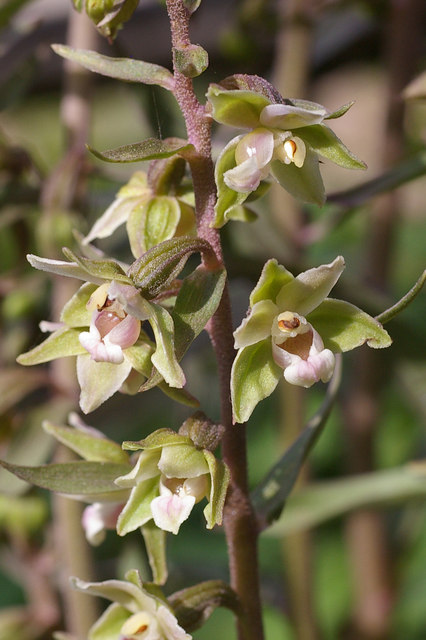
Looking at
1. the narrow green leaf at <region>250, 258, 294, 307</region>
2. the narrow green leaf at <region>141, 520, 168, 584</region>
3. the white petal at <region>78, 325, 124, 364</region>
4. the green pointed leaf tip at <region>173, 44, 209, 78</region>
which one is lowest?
the narrow green leaf at <region>141, 520, 168, 584</region>

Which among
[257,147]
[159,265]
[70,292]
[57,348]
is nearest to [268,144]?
[257,147]

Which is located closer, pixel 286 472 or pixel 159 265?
pixel 159 265

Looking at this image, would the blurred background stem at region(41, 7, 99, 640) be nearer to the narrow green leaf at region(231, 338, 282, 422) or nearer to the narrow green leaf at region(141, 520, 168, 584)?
the narrow green leaf at region(141, 520, 168, 584)

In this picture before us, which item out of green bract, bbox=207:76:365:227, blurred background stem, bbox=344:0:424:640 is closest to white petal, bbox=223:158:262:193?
green bract, bbox=207:76:365:227

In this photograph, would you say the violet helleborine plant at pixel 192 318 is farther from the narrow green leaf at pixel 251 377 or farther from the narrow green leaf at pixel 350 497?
the narrow green leaf at pixel 350 497

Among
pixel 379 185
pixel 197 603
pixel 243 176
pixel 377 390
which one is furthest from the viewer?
pixel 377 390

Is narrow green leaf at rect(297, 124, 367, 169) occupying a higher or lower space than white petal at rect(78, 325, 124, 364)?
higher

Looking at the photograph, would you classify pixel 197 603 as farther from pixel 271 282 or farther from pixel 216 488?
pixel 271 282

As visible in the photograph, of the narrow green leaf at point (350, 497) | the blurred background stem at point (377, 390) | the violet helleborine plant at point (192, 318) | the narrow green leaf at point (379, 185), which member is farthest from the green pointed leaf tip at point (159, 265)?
the blurred background stem at point (377, 390)
